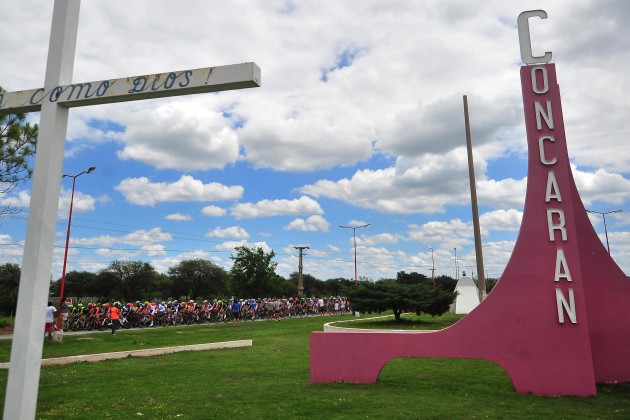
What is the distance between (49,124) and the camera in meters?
4.53

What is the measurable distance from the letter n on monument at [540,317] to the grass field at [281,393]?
1.12 feet

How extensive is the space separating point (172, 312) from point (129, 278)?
4153cm

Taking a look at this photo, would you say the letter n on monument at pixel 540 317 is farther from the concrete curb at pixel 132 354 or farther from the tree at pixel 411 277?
the tree at pixel 411 277

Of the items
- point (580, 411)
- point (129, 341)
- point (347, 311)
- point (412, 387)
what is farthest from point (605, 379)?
point (347, 311)

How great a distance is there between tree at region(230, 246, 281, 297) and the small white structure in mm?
28496

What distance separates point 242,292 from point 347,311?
57.1ft

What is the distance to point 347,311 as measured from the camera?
43562 millimetres

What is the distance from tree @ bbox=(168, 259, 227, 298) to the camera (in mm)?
72438

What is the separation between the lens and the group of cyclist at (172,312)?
22.5 metres

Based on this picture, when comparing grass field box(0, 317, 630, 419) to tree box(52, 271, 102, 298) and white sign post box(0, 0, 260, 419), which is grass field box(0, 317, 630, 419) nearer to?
white sign post box(0, 0, 260, 419)

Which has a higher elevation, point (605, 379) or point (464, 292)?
point (464, 292)

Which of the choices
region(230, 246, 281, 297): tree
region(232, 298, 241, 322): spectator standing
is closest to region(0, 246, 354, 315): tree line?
region(230, 246, 281, 297): tree

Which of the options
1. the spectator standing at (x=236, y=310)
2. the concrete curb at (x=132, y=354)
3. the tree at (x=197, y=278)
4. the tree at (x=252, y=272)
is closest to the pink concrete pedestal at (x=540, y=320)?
the concrete curb at (x=132, y=354)

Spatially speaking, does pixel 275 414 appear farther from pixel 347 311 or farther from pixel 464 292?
pixel 347 311
